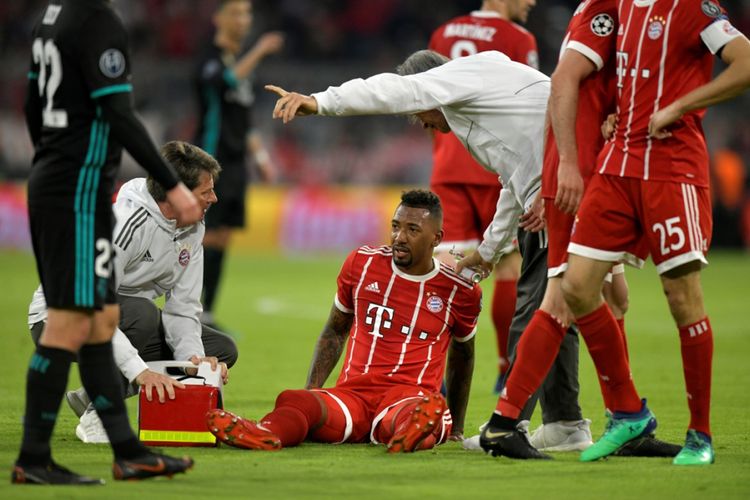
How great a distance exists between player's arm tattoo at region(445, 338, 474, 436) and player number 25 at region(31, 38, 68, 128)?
238 cm

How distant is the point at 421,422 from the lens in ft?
17.4

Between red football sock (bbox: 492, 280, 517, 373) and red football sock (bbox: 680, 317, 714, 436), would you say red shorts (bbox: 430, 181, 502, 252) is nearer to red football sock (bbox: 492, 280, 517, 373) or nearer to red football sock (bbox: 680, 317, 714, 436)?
red football sock (bbox: 492, 280, 517, 373)

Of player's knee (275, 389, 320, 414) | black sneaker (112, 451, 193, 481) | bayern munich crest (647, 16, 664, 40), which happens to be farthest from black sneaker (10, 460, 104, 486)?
bayern munich crest (647, 16, 664, 40)

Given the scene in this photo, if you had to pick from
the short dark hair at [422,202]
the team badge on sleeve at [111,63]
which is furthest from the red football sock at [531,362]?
the team badge on sleeve at [111,63]

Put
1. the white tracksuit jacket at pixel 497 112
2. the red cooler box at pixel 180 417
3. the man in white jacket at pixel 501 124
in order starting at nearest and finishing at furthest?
the man in white jacket at pixel 501 124
the white tracksuit jacket at pixel 497 112
the red cooler box at pixel 180 417

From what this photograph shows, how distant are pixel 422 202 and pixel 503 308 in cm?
213

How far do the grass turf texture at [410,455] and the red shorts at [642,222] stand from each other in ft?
2.92

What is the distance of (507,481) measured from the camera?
15.6 feet

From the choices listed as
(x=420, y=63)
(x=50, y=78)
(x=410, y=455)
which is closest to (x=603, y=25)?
(x=420, y=63)

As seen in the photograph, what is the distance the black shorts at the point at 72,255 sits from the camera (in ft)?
14.6

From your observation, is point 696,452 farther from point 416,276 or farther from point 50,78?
point 50,78

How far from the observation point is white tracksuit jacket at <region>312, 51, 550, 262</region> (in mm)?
5402

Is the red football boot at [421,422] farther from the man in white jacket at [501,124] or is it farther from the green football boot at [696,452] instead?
the green football boot at [696,452]

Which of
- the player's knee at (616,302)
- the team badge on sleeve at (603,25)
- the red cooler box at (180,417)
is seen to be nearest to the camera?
the team badge on sleeve at (603,25)
